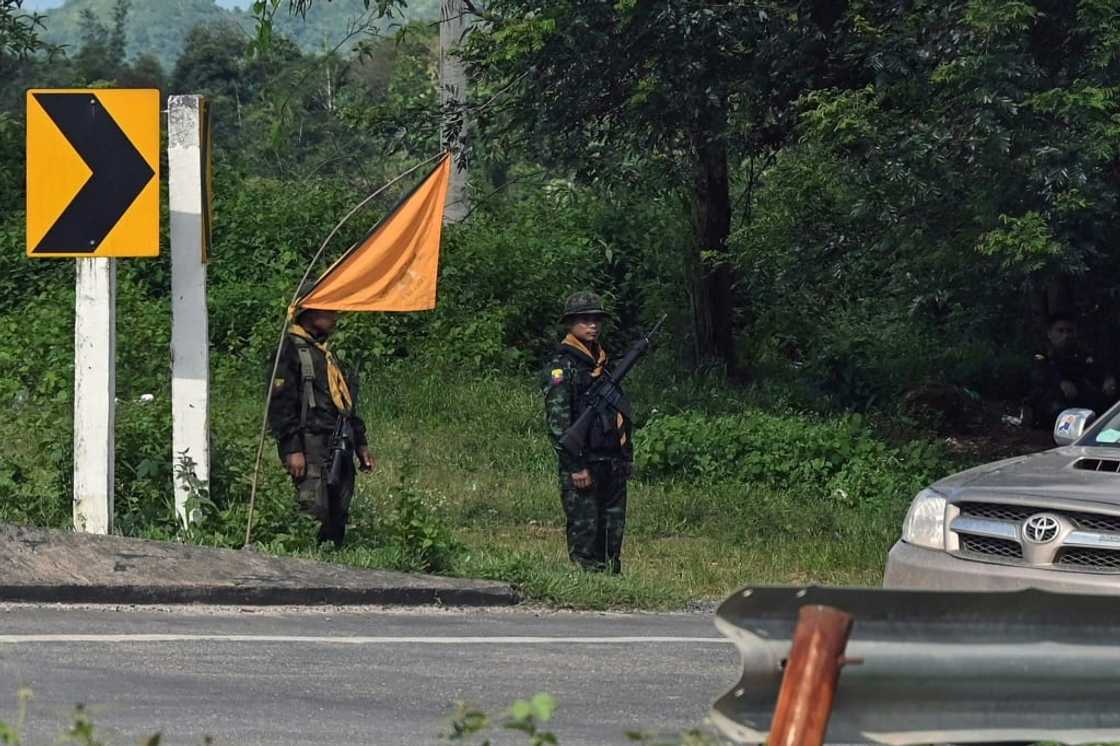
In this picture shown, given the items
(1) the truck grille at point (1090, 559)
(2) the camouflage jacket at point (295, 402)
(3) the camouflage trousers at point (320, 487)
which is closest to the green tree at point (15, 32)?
(2) the camouflage jacket at point (295, 402)

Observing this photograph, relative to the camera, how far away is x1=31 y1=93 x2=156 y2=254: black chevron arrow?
10.2 m

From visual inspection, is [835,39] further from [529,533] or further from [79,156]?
[79,156]

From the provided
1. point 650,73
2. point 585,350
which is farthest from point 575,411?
point 650,73

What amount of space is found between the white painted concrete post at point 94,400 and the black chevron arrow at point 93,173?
7.5 inches

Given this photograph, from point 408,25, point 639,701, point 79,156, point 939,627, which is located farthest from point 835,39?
point 939,627

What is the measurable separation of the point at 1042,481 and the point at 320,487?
4.91 metres

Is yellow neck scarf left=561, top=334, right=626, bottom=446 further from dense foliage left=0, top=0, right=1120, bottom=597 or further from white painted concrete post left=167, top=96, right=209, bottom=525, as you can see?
white painted concrete post left=167, top=96, right=209, bottom=525

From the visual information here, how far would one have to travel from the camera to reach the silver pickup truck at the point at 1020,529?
6.58 metres

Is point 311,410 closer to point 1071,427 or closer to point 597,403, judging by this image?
point 597,403

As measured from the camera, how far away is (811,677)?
13.3 ft

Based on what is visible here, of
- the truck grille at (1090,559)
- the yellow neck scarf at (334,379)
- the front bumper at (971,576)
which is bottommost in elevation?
the front bumper at (971,576)

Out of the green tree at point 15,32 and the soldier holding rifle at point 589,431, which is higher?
the green tree at point 15,32

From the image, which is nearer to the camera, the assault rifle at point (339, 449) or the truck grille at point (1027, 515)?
the truck grille at point (1027, 515)

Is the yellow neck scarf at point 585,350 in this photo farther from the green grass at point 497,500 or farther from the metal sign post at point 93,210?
the metal sign post at point 93,210
